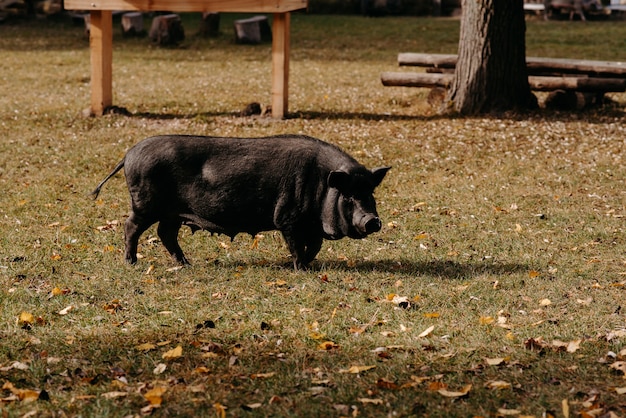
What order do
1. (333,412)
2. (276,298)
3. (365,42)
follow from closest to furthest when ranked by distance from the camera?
(333,412)
(276,298)
(365,42)

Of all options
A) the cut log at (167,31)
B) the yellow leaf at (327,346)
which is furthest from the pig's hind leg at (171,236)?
the cut log at (167,31)

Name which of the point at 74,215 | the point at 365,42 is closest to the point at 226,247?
the point at 74,215

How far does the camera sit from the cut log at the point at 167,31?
992 inches

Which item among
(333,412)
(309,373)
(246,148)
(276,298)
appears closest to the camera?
(333,412)

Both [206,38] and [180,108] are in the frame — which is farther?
[206,38]

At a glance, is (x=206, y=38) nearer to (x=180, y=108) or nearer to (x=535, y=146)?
(x=180, y=108)

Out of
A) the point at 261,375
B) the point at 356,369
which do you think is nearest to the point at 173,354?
the point at 261,375

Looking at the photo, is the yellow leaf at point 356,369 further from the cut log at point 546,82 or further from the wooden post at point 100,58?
the cut log at point 546,82

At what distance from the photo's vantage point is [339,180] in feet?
25.7

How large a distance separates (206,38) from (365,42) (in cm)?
433

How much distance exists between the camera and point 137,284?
8.15m

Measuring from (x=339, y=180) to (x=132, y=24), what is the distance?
20018mm

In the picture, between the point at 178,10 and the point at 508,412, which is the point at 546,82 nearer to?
the point at 178,10

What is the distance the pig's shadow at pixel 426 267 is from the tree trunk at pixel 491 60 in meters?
7.08
